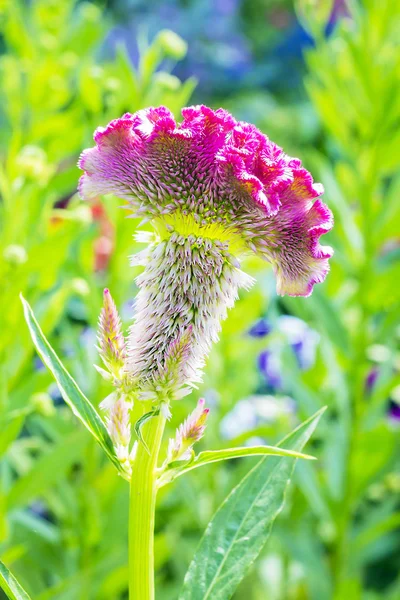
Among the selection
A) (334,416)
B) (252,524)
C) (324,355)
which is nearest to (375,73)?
(324,355)

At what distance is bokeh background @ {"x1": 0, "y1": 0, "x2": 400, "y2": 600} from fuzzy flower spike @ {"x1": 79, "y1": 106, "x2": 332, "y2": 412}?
0.43 metres

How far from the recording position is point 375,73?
3.77 ft

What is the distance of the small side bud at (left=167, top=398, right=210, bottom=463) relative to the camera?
0.43 meters

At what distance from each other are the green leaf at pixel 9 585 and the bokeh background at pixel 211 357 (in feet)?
1.34

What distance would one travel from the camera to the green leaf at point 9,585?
0.40 metres

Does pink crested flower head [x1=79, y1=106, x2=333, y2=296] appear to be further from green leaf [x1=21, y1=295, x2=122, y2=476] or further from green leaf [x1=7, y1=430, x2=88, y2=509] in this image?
green leaf [x1=7, y1=430, x2=88, y2=509]

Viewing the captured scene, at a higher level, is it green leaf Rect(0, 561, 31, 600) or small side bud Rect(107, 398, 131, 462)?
small side bud Rect(107, 398, 131, 462)

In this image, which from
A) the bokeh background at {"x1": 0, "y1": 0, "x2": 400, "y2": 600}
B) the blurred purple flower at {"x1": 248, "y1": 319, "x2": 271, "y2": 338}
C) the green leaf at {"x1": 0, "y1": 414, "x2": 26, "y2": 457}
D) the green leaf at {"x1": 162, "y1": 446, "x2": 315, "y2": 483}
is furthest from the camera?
the blurred purple flower at {"x1": 248, "y1": 319, "x2": 271, "y2": 338}

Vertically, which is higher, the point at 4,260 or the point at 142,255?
the point at 4,260

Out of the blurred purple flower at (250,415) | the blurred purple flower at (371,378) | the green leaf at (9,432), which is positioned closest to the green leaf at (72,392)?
the green leaf at (9,432)

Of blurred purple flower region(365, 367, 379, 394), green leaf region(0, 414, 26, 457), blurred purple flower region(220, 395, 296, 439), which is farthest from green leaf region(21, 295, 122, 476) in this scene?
blurred purple flower region(365, 367, 379, 394)

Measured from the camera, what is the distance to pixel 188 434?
0.43 metres

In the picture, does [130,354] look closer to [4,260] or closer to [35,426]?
[4,260]

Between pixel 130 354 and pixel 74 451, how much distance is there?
50 centimetres
